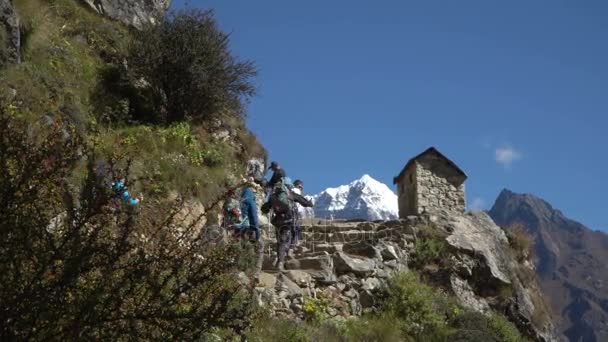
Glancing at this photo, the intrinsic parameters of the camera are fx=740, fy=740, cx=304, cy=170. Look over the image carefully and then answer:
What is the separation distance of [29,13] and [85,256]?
1520 cm

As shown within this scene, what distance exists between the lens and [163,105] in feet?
64.7

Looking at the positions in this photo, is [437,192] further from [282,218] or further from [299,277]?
[299,277]

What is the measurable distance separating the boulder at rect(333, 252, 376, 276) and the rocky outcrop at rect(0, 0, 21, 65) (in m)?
7.75

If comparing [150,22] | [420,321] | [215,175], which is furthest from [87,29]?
[420,321]

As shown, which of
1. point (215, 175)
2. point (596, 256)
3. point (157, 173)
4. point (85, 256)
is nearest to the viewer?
point (85, 256)

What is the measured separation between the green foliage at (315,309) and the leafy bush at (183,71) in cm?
877

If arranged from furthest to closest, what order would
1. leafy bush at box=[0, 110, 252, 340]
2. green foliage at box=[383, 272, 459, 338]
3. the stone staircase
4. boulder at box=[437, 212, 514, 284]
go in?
1. boulder at box=[437, 212, 514, 284]
2. green foliage at box=[383, 272, 459, 338]
3. the stone staircase
4. leafy bush at box=[0, 110, 252, 340]

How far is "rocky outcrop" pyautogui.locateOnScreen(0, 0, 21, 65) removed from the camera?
14.9 meters

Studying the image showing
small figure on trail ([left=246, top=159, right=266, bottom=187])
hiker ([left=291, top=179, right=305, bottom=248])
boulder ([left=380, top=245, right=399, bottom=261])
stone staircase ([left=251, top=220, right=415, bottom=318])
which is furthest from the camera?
small figure on trail ([left=246, top=159, right=266, bottom=187])

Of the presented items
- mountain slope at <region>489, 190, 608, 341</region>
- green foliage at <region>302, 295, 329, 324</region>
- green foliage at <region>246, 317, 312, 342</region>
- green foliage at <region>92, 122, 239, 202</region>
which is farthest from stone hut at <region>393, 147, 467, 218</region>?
mountain slope at <region>489, 190, 608, 341</region>

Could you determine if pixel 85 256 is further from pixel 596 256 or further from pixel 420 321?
pixel 596 256

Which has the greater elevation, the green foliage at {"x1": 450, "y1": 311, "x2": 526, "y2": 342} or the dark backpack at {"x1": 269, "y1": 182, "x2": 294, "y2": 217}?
the dark backpack at {"x1": 269, "y1": 182, "x2": 294, "y2": 217}

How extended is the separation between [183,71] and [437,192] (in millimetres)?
8260

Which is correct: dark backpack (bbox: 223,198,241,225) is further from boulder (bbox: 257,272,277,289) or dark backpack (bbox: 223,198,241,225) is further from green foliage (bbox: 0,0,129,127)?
green foliage (bbox: 0,0,129,127)
